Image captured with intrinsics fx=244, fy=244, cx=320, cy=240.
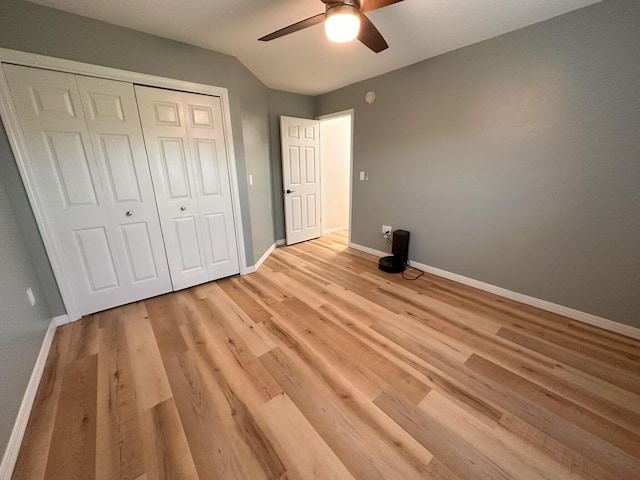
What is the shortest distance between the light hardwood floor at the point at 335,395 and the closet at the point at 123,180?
1.37 feet

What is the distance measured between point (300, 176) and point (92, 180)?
2630 mm

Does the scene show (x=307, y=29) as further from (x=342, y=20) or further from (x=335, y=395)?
(x=335, y=395)

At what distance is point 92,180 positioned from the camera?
6.79 ft

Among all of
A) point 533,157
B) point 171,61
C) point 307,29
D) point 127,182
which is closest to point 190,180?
point 127,182

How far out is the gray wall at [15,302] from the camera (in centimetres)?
126

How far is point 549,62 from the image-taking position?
6.45 ft

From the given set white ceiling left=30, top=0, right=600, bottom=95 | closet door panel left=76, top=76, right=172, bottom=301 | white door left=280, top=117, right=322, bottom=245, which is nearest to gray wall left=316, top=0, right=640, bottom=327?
white ceiling left=30, top=0, right=600, bottom=95

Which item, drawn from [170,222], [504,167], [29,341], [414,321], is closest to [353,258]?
[414,321]

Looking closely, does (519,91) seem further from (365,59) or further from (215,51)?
(215,51)

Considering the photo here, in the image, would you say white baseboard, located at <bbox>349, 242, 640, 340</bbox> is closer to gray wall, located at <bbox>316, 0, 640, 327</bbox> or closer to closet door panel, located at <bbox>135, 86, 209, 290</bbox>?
gray wall, located at <bbox>316, 0, 640, 327</bbox>

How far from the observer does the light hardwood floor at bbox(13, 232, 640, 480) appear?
44.0 inches

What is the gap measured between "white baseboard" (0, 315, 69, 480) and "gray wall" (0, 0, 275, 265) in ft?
5.94

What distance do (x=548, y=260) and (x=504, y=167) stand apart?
937mm

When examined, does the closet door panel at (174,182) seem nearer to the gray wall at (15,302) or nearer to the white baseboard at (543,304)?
the gray wall at (15,302)
